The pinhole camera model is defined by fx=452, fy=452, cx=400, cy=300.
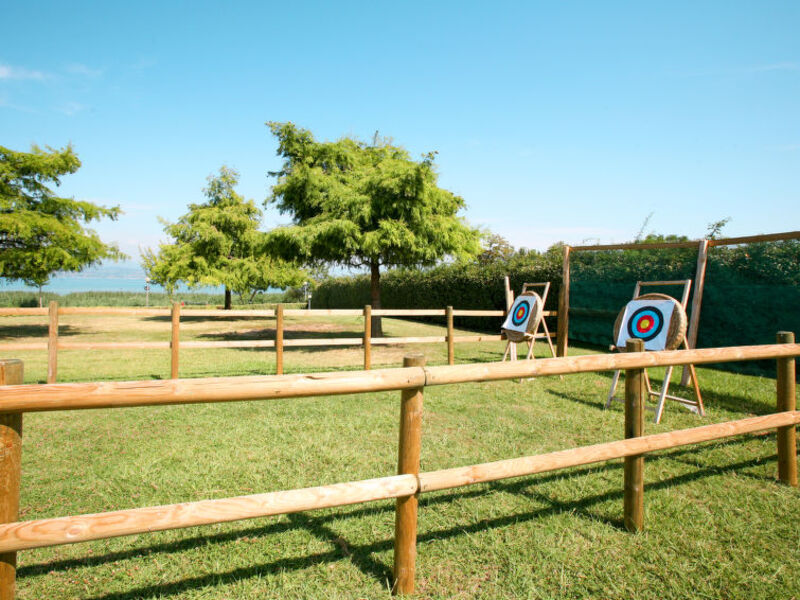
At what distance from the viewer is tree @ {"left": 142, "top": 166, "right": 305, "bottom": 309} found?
62.0ft

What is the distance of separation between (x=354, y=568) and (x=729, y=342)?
26.8 ft

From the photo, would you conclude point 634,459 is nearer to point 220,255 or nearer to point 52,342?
point 52,342

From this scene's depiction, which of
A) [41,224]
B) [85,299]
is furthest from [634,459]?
[85,299]

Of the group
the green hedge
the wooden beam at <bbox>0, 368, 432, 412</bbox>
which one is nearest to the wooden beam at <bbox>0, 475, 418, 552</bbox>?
the wooden beam at <bbox>0, 368, 432, 412</bbox>

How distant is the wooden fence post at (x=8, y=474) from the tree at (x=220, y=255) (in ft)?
55.8

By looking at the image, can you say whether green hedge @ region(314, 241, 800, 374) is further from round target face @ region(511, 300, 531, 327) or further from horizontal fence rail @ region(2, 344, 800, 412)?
horizontal fence rail @ region(2, 344, 800, 412)

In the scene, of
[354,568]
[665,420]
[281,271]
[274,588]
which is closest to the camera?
[274,588]

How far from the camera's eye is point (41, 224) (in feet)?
42.3

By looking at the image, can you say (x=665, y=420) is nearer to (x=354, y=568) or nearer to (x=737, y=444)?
(x=737, y=444)

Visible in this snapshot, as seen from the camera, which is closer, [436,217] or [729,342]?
[729,342]

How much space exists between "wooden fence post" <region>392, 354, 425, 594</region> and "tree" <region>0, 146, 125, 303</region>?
48.4 feet

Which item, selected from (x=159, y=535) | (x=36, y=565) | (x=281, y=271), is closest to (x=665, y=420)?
(x=159, y=535)

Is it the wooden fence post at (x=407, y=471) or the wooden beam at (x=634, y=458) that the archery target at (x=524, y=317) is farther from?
the wooden fence post at (x=407, y=471)

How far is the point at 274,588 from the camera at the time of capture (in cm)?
216
